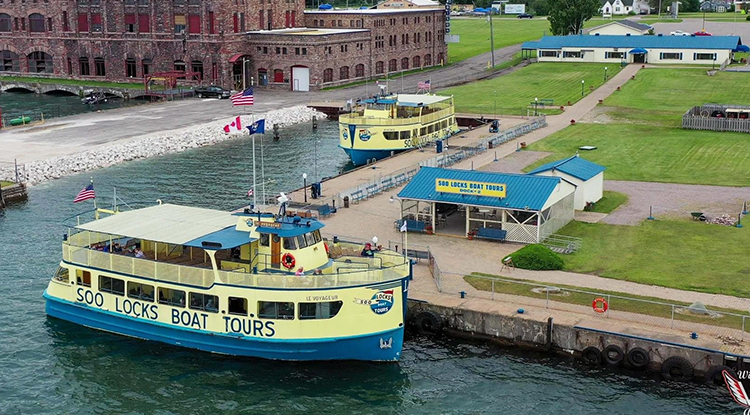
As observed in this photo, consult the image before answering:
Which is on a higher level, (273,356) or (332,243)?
(332,243)

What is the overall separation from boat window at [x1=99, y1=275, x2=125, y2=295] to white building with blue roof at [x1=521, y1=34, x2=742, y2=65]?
11957 centimetres

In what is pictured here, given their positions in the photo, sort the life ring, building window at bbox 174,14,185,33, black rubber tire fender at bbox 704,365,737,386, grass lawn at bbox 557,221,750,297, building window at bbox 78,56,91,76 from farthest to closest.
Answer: building window at bbox 78,56,91,76 < building window at bbox 174,14,185,33 < grass lawn at bbox 557,221,750,297 < the life ring < black rubber tire fender at bbox 704,365,737,386

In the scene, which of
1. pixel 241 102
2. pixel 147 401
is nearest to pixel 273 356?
pixel 147 401

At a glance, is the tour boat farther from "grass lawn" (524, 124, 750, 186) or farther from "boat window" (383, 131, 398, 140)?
"grass lawn" (524, 124, 750, 186)

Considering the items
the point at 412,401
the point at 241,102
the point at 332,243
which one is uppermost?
the point at 241,102

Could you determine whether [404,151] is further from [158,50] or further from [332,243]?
[158,50]

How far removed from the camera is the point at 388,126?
89.3 meters

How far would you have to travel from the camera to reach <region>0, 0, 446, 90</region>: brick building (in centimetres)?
13075

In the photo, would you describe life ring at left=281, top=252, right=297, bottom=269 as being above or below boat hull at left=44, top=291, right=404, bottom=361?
above

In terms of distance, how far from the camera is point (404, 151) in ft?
297

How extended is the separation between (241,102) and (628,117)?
195ft

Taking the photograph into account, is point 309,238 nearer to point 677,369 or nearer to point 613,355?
point 613,355

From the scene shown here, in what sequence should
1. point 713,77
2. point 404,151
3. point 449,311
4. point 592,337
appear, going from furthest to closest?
point 713,77, point 404,151, point 449,311, point 592,337

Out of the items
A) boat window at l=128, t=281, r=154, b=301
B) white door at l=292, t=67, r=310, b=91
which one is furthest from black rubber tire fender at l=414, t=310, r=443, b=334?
white door at l=292, t=67, r=310, b=91
